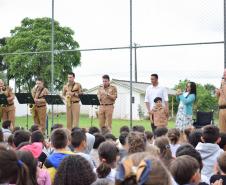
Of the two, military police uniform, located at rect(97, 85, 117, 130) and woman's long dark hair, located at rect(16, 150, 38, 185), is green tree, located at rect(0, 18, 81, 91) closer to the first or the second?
military police uniform, located at rect(97, 85, 117, 130)

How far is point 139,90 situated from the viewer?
14820 mm

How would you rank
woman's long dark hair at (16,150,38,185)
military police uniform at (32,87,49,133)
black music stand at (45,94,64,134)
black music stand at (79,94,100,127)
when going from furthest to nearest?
military police uniform at (32,87,49,133) → black music stand at (45,94,64,134) → black music stand at (79,94,100,127) → woman's long dark hair at (16,150,38,185)

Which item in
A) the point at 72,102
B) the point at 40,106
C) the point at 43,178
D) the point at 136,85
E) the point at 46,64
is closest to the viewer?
the point at 43,178

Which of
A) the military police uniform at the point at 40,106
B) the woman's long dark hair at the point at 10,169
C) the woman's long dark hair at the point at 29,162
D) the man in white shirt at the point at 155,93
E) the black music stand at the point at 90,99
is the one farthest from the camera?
the military police uniform at the point at 40,106

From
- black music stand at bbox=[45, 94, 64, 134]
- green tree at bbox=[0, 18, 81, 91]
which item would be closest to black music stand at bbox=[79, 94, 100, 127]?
black music stand at bbox=[45, 94, 64, 134]

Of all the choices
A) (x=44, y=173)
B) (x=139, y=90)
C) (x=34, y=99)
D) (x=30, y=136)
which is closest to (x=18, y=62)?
(x=34, y=99)

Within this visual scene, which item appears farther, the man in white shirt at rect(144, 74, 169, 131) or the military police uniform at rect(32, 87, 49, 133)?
the military police uniform at rect(32, 87, 49, 133)

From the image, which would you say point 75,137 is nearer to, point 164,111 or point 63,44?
point 164,111

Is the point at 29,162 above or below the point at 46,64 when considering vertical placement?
below

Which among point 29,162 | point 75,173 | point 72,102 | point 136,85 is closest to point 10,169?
point 75,173

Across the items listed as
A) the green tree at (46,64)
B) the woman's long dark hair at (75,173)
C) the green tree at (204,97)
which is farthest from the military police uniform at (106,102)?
the woman's long dark hair at (75,173)

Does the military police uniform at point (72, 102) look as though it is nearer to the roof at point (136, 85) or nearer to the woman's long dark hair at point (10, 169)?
the roof at point (136, 85)

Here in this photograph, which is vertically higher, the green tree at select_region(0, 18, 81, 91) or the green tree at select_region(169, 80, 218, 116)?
the green tree at select_region(0, 18, 81, 91)

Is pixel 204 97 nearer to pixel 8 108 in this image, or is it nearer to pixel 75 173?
pixel 8 108
